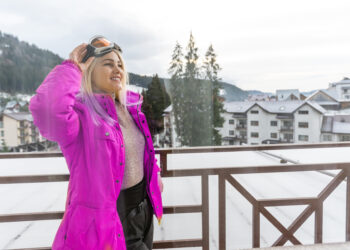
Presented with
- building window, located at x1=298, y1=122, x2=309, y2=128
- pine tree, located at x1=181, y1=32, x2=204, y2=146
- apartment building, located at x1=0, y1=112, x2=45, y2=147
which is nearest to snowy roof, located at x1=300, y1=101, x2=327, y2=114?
building window, located at x1=298, y1=122, x2=309, y2=128

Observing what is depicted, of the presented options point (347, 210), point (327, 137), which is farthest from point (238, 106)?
point (347, 210)

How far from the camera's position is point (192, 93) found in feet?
5.86

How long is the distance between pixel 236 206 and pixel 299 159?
61 cm

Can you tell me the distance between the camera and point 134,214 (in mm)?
1031

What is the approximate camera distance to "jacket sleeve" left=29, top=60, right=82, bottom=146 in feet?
2.71

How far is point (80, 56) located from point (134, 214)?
29.8 inches

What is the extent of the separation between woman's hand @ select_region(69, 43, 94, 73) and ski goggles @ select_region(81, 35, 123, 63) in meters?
0.02

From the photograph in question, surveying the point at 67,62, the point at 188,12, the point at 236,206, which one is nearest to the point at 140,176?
the point at 67,62

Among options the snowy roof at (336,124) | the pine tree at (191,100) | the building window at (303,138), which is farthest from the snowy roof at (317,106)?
the pine tree at (191,100)

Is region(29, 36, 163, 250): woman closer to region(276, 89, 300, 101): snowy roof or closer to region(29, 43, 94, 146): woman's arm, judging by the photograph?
region(29, 43, 94, 146): woman's arm

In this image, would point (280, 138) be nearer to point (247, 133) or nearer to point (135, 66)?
point (247, 133)

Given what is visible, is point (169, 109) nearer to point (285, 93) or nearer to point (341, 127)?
point (285, 93)

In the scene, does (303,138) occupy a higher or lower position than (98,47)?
lower

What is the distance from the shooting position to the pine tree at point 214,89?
70.2 inches
